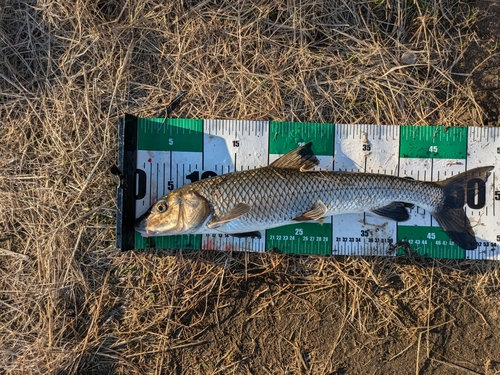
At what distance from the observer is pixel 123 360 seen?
3.78 metres

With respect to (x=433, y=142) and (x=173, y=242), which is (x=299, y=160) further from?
(x=173, y=242)

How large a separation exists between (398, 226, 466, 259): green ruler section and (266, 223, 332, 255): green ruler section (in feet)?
2.55

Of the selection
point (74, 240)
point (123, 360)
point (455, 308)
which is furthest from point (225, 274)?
point (455, 308)

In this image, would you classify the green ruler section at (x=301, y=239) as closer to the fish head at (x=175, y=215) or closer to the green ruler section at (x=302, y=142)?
the green ruler section at (x=302, y=142)

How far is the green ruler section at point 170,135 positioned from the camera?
12.5ft

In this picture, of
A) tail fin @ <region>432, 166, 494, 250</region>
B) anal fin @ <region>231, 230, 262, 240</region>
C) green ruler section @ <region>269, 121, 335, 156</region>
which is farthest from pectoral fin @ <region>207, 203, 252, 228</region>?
tail fin @ <region>432, 166, 494, 250</region>

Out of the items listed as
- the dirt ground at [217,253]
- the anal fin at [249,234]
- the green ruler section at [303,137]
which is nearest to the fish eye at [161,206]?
the dirt ground at [217,253]

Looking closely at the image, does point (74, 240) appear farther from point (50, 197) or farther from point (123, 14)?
point (123, 14)

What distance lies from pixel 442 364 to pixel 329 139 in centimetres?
265

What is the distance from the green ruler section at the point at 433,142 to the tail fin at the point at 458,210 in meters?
0.26

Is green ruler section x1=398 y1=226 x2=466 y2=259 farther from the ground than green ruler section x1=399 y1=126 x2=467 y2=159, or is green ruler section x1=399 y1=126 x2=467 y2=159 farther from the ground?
green ruler section x1=399 y1=126 x2=467 y2=159

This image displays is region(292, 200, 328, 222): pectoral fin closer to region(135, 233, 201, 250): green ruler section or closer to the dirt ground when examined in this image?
the dirt ground

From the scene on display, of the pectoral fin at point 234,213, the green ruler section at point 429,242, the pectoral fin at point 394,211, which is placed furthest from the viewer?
the green ruler section at point 429,242

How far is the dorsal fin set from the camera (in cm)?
354
